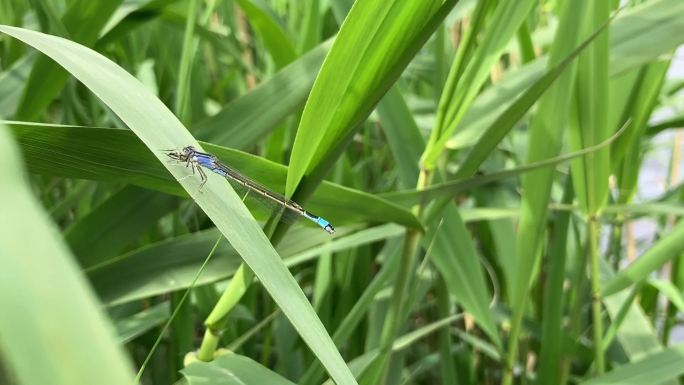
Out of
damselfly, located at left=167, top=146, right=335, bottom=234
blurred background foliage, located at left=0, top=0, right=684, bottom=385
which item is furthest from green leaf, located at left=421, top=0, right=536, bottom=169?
damselfly, located at left=167, top=146, right=335, bottom=234

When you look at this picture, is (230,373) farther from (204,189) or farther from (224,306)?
(204,189)

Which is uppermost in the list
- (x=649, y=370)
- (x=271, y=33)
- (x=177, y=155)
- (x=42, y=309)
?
(x=271, y=33)

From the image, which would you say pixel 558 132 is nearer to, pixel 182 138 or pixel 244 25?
pixel 182 138

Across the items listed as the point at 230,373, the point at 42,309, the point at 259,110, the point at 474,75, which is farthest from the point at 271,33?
the point at 42,309

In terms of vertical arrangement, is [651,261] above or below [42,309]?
below

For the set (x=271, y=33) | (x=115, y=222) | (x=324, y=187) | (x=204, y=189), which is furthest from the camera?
(x=271, y=33)

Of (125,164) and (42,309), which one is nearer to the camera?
(42,309)

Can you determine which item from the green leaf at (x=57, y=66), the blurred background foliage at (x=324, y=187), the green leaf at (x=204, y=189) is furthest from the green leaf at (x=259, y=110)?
the green leaf at (x=204, y=189)

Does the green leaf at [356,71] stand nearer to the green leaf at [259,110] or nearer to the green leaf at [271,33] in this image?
the green leaf at [259,110]

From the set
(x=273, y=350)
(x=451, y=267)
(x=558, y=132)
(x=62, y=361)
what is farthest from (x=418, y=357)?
(x=62, y=361)
